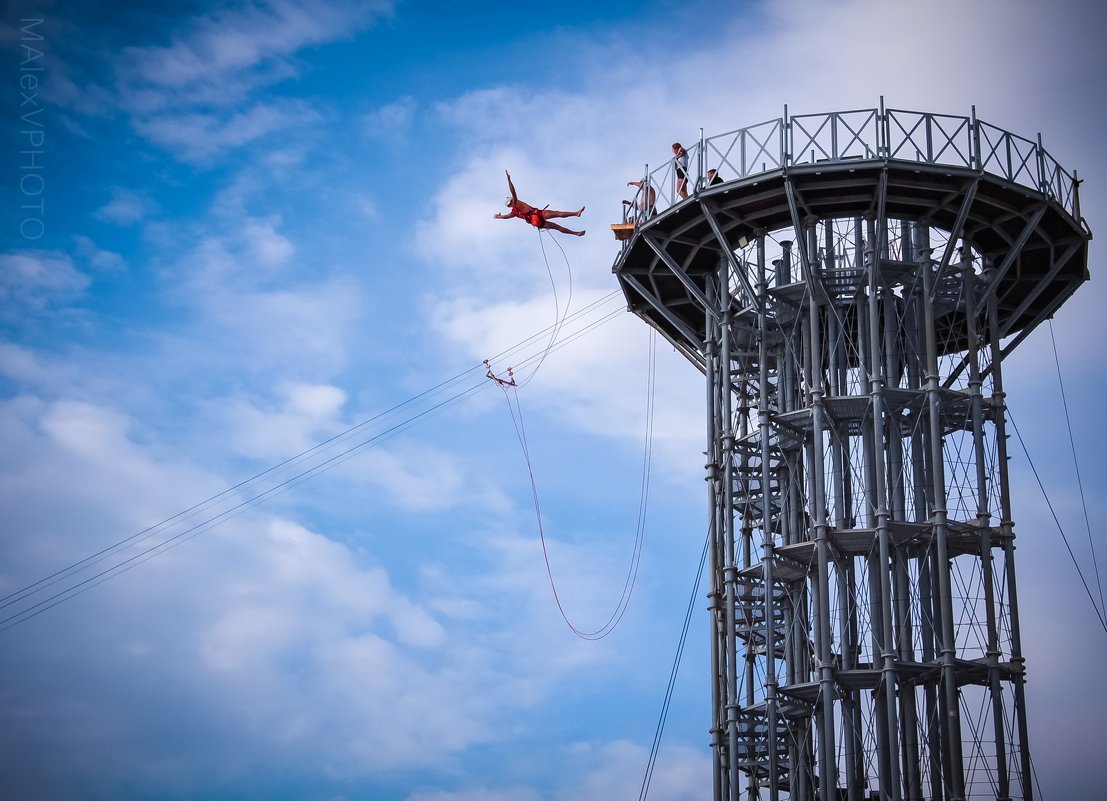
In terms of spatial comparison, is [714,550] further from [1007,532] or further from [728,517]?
[1007,532]

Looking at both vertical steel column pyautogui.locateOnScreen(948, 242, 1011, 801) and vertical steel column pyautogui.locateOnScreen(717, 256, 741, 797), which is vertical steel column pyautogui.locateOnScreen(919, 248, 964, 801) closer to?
vertical steel column pyautogui.locateOnScreen(948, 242, 1011, 801)

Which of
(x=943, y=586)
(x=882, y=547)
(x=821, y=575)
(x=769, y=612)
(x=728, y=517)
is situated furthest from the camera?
(x=728, y=517)

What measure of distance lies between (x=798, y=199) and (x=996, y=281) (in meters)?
7.15

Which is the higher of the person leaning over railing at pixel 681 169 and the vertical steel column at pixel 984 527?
the person leaning over railing at pixel 681 169

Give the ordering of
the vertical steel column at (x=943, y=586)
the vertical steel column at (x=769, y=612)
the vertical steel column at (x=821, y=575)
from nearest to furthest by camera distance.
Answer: the vertical steel column at (x=943, y=586), the vertical steel column at (x=821, y=575), the vertical steel column at (x=769, y=612)

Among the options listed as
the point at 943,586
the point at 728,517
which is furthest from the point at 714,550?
the point at 943,586

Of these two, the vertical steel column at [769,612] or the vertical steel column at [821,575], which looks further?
the vertical steel column at [769,612]

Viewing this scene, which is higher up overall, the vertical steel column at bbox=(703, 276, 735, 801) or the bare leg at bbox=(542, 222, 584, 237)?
the bare leg at bbox=(542, 222, 584, 237)

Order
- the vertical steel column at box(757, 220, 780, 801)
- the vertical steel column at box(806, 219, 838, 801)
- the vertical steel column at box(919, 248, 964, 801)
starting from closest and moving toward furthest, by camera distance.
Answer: the vertical steel column at box(919, 248, 964, 801) < the vertical steel column at box(806, 219, 838, 801) < the vertical steel column at box(757, 220, 780, 801)

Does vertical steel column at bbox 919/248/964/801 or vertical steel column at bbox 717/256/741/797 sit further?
vertical steel column at bbox 717/256/741/797

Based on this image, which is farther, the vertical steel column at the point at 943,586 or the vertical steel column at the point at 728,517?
the vertical steel column at the point at 728,517

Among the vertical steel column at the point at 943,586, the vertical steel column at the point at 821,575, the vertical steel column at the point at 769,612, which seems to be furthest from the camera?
the vertical steel column at the point at 769,612

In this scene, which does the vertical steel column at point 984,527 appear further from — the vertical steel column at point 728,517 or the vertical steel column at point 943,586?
the vertical steel column at point 728,517

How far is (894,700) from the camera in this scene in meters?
42.3
